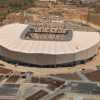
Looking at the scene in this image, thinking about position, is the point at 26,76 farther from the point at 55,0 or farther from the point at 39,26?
the point at 55,0

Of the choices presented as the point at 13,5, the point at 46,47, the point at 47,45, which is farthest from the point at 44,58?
the point at 13,5

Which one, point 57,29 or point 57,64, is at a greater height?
point 57,29

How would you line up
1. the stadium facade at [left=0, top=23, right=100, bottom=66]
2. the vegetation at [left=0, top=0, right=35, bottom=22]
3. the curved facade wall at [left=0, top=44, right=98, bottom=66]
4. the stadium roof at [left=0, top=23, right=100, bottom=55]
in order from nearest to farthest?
the curved facade wall at [left=0, top=44, right=98, bottom=66]
the stadium facade at [left=0, top=23, right=100, bottom=66]
the stadium roof at [left=0, top=23, right=100, bottom=55]
the vegetation at [left=0, top=0, right=35, bottom=22]

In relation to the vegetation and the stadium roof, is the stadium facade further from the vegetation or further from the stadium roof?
the vegetation

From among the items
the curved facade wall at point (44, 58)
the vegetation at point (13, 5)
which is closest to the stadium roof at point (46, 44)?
the curved facade wall at point (44, 58)

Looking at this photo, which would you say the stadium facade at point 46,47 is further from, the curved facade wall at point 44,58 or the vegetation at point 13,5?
the vegetation at point 13,5

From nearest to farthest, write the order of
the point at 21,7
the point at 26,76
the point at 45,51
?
1. the point at 26,76
2. the point at 45,51
3. the point at 21,7

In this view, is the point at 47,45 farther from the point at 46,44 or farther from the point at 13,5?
the point at 13,5

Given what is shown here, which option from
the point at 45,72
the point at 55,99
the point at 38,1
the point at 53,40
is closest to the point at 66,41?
the point at 53,40

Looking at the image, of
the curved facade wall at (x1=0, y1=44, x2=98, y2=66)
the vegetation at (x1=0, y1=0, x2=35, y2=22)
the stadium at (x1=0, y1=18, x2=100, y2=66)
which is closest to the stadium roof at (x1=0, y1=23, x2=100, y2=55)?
the stadium at (x1=0, y1=18, x2=100, y2=66)
